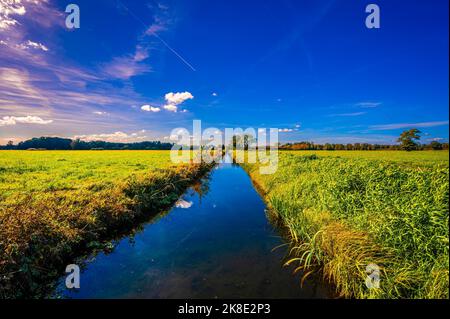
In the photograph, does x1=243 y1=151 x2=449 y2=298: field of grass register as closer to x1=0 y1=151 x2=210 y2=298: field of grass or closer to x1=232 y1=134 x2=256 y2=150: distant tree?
x1=0 y1=151 x2=210 y2=298: field of grass

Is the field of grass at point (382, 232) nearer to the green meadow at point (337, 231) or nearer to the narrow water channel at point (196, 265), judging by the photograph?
the green meadow at point (337, 231)

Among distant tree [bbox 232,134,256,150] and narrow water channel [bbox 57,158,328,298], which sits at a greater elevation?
distant tree [bbox 232,134,256,150]

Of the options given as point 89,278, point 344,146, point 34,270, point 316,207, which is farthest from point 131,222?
point 344,146

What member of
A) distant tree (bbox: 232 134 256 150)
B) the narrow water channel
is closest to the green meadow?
the narrow water channel

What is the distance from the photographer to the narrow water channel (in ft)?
18.1

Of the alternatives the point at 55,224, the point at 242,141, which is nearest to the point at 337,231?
the point at 55,224

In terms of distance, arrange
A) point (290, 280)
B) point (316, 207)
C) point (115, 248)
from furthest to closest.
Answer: point (316, 207) < point (115, 248) < point (290, 280)

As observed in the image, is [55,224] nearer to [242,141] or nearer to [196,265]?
[196,265]

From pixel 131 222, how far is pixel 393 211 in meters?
8.76

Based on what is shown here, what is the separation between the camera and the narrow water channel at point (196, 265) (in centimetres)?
553

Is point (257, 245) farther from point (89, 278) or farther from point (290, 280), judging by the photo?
point (89, 278)

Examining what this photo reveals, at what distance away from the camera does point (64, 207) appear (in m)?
7.70
